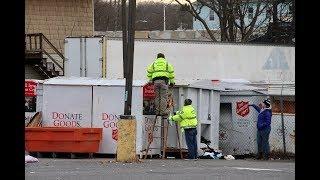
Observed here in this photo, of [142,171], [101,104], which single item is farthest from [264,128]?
[142,171]

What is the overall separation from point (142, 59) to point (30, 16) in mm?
11993

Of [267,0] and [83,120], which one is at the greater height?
[267,0]

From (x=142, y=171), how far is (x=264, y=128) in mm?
6630

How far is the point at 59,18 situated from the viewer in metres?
36.2

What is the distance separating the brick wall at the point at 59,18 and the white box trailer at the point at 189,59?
1094cm

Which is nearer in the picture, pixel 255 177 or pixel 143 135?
pixel 255 177

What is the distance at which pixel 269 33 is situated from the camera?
136 feet

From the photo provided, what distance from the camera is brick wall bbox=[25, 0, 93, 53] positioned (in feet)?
116

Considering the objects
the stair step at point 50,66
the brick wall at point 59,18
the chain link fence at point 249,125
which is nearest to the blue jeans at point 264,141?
the chain link fence at point 249,125

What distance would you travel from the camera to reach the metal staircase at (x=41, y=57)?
109 feet

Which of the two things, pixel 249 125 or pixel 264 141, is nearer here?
pixel 264 141

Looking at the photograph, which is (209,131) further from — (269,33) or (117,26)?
(117,26)

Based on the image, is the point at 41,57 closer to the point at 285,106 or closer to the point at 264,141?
the point at 285,106
